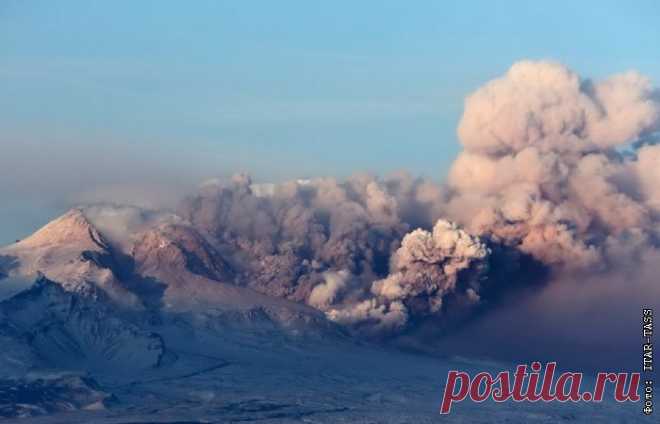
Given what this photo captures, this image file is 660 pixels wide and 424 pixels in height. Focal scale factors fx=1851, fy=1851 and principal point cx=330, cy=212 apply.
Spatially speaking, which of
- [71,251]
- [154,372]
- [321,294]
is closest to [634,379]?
[321,294]

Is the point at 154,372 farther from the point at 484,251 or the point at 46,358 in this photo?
the point at 484,251

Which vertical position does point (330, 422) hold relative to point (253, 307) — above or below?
below

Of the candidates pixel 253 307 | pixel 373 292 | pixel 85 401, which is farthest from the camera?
pixel 253 307

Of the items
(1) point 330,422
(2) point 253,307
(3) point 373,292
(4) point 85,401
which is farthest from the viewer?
Result: (2) point 253,307

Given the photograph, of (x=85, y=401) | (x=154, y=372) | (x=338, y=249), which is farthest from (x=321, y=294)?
(x=85, y=401)

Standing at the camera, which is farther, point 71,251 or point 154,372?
point 71,251

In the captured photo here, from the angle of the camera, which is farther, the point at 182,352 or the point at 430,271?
the point at 182,352

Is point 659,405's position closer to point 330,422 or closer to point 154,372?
point 330,422

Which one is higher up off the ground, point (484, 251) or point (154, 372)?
point (484, 251)

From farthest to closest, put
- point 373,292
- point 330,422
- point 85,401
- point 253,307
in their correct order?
point 253,307 < point 373,292 < point 85,401 < point 330,422
